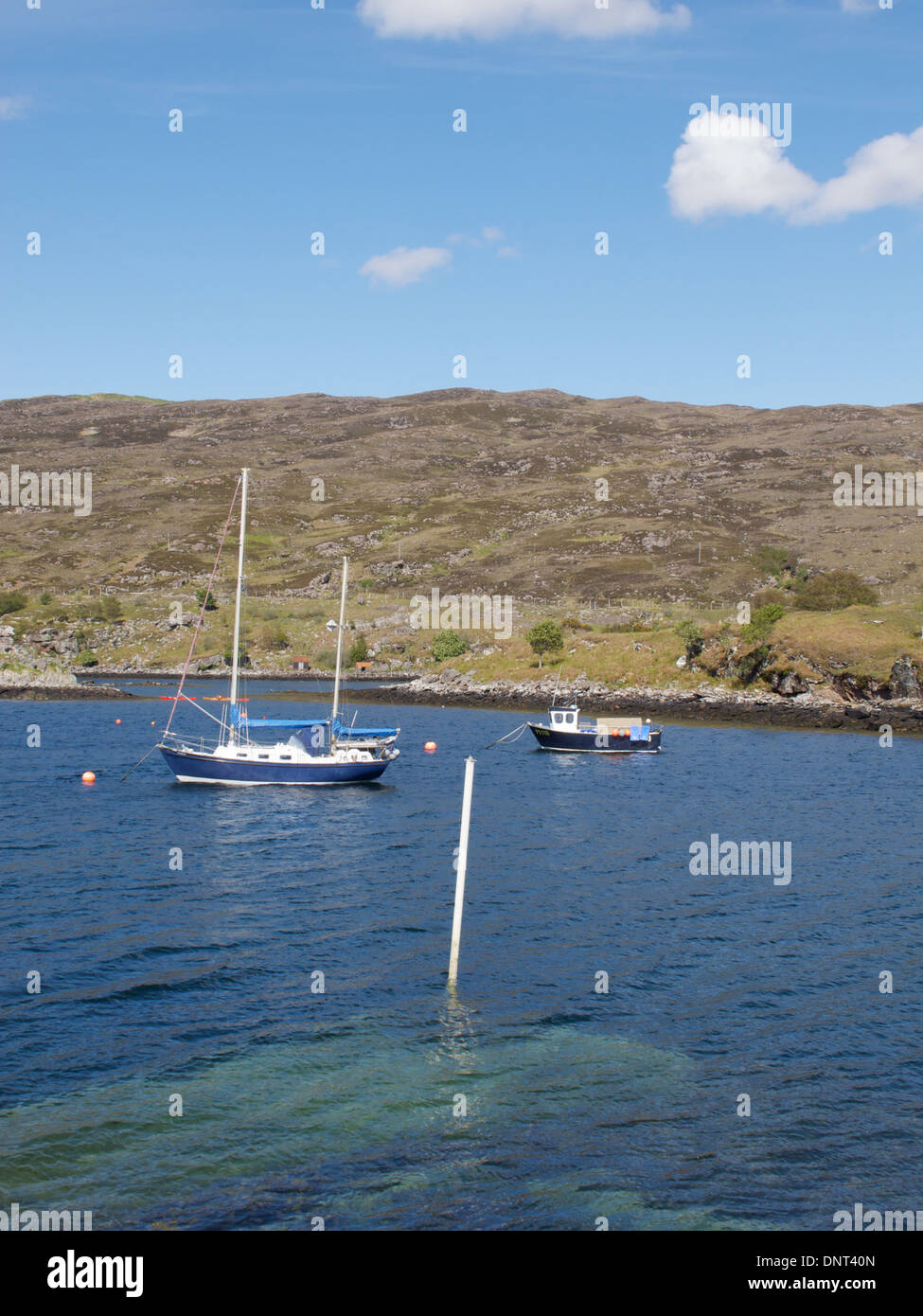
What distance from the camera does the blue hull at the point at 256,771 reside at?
58.7 m

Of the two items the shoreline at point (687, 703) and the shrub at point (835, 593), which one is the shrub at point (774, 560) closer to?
the shrub at point (835, 593)

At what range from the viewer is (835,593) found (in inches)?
5221

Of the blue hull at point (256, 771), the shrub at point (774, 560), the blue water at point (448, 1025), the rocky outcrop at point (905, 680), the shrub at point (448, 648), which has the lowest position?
the blue water at point (448, 1025)

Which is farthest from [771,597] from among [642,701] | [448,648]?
[448,648]

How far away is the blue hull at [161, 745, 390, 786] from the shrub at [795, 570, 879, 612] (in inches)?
3224

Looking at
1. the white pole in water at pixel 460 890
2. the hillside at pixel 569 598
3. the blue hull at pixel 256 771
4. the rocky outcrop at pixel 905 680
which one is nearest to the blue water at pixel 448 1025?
the white pole in water at pixel 460 890

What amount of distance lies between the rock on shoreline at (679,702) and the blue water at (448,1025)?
4566 centimetres

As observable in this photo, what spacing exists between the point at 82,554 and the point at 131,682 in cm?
7526

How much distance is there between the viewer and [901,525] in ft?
579

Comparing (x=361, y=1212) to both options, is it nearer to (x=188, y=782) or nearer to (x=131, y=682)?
(x=188, y=782)

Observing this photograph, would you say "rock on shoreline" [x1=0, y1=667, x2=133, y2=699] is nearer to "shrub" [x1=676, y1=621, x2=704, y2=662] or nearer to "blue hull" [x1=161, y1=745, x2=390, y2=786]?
"shrub" [x1=676, y1=621, x2=704, y2=662]

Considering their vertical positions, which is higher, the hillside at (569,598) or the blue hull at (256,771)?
the hillside at (569,598)
